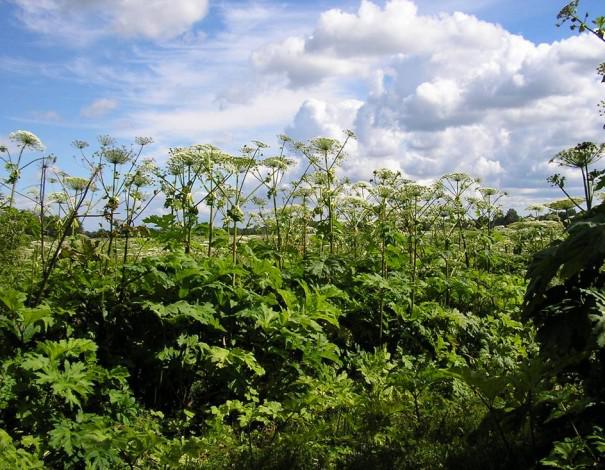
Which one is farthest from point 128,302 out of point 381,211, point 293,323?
point 381,211

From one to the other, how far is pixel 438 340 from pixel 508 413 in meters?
3.29

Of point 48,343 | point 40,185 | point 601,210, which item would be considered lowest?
point 48,343

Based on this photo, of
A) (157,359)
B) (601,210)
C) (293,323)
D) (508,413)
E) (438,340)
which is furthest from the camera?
(438,340)

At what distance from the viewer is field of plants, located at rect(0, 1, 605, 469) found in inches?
180

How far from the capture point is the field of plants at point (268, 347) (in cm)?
457

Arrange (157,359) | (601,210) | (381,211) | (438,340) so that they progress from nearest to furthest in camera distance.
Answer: (601,210) → (157,359) → (438,340) → (381,211)

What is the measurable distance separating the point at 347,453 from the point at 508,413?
142 centimetres

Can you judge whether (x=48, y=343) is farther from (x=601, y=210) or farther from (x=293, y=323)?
(x=601, y=210)

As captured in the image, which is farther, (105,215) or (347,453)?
(105,215)

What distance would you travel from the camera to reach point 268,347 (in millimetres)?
6559

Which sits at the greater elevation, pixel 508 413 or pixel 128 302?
pixel 128 302

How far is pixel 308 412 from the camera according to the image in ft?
20.7

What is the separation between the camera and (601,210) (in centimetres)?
414

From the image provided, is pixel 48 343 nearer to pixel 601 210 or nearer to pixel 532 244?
pixel 601 210
